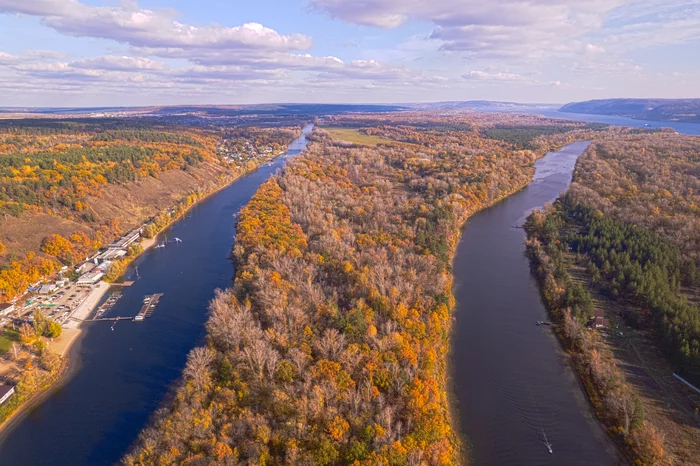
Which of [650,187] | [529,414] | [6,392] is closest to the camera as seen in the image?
[529,414]

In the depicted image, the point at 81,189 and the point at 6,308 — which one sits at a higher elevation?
the point at 81,189

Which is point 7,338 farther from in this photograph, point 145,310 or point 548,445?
point 548,445

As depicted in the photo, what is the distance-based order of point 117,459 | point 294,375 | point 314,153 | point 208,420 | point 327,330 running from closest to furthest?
point 208,420
point 117,459
point 294,375
point 327,330
point 314,153

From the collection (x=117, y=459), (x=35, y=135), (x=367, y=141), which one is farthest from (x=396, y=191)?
(x=35, y=135)

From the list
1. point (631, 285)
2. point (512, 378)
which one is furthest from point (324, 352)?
point (631, 285)

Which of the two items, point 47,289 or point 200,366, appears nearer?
point 200,366

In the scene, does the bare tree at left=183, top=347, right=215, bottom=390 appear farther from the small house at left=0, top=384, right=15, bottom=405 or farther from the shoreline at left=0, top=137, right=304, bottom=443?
the small house at left=0, top=384, right=15, bottom=405

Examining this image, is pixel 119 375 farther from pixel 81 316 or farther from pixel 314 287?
pixel 314 287
